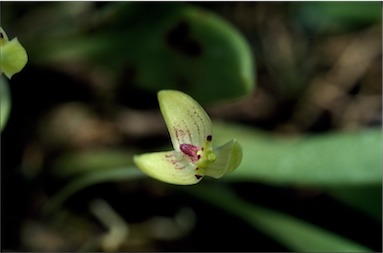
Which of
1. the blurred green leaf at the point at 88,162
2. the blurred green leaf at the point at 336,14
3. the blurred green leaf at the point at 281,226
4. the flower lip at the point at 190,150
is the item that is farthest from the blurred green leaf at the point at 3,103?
the blurred green leaf at the point at 336,14

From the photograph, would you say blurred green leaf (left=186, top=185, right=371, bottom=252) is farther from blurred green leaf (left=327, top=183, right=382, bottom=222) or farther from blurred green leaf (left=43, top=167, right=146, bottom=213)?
blurred green leaf (left=43, top=167, right=146, bottom=213)

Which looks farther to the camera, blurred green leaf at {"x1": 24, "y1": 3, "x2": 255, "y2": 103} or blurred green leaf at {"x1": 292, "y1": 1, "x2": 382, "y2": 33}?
blurred green leaf at {"x1": 292, "y1": 1, "x2": 382, "y2": 33}

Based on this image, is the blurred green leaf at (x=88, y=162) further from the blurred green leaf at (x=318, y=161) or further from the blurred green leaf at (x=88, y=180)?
the blurred green leaf at (x=318, y=161)

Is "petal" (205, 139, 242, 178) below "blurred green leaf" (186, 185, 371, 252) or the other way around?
below

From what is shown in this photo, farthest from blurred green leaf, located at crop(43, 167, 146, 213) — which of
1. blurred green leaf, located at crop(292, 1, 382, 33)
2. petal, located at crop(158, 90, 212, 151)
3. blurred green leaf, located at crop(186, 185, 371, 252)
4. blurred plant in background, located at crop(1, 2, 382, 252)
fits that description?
blurred green leaf, located at crop(292, 1, 382, 33)

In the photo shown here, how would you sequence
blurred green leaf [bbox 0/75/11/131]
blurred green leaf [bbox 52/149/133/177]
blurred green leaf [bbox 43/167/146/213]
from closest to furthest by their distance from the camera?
blurred green leaf [bbox 0/75/11/131]
blurred green leaf [bbox 43/167/146/213]
blurred green leaf [bbox 52/149/133/177]

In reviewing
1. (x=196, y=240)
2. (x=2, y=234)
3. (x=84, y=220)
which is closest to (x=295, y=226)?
(x=196, y=240)

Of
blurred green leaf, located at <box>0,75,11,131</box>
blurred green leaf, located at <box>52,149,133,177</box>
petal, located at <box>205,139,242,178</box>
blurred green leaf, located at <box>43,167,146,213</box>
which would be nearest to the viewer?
petal, located at <box>205,139,242,178</box>

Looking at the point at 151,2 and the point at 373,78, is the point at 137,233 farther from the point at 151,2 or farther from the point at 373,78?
the point at 373,78
